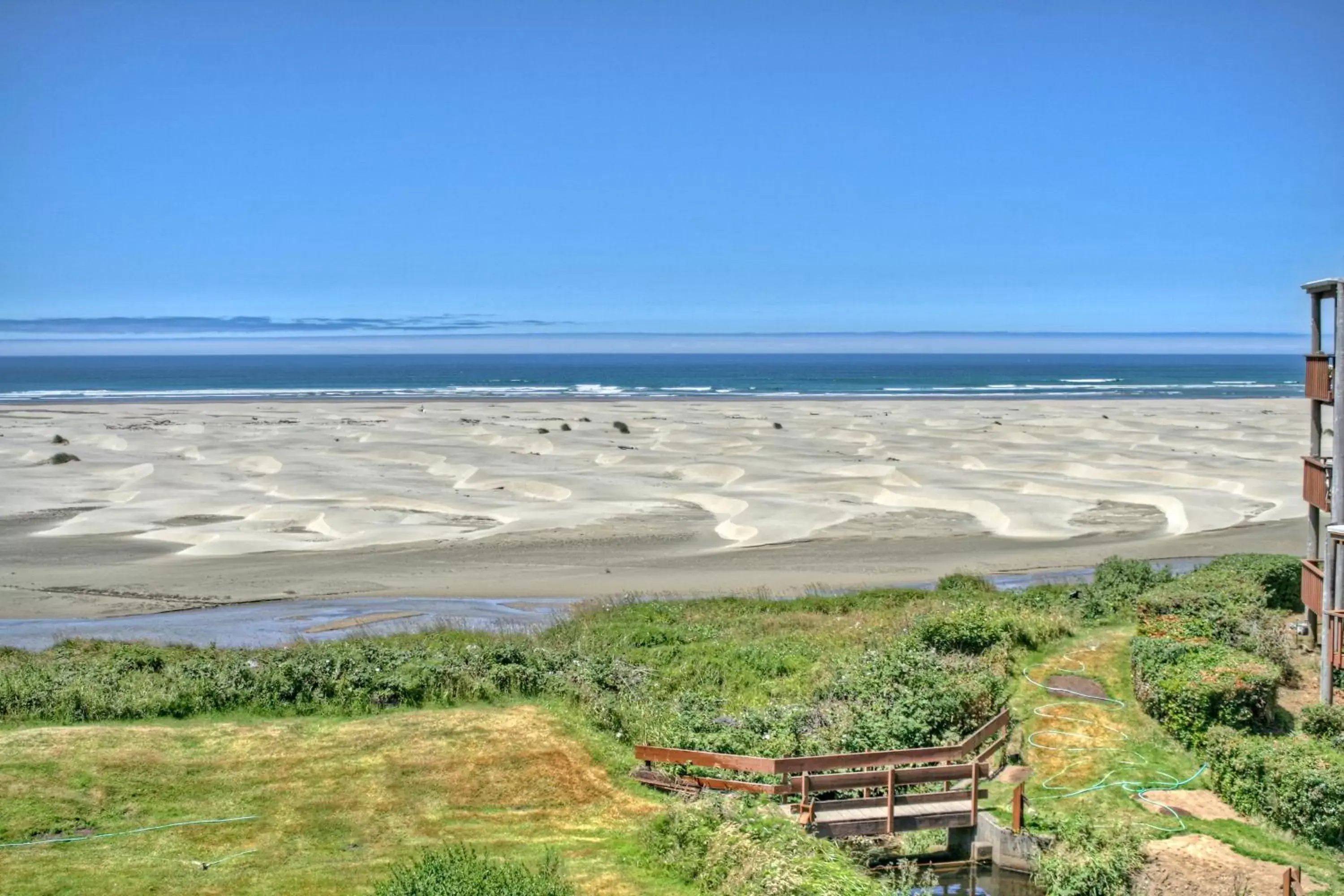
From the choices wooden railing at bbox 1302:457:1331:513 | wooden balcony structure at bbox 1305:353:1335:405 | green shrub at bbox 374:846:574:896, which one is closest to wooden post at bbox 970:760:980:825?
green shrub at bbox 374:846:574:896

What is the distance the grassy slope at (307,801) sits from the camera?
42.3 feet

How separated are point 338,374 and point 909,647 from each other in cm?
18790

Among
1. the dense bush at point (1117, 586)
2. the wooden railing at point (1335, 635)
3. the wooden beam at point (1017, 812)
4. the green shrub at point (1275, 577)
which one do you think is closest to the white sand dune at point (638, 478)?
the dense bush at point (1117, 586)

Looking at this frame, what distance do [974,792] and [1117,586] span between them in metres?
13.7

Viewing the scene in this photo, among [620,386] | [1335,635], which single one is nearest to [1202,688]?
[1335,635]

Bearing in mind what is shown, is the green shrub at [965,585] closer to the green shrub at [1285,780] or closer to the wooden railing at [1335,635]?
the wooden railing at [1335,635]

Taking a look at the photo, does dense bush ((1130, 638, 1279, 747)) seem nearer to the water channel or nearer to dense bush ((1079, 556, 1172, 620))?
dense bush ((1079, 556, 1172, 620))

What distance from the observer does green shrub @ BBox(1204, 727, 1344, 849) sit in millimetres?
13625

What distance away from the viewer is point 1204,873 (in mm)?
13141

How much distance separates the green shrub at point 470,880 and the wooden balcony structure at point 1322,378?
44.3 ft

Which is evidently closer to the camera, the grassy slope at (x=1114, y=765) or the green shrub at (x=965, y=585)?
the grassy slope at (x=1114, y=765)

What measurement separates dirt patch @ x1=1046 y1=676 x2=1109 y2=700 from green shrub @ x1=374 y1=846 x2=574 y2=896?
32.6ft

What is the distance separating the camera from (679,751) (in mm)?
15148

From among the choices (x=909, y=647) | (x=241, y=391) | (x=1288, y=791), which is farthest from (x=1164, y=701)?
(x=241, y=391)
